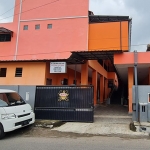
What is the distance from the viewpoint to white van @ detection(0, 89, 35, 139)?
696 cm

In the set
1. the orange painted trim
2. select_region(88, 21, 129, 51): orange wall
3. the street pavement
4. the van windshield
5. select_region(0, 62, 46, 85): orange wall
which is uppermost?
select_region(88, 21, 129, 51): orange wall

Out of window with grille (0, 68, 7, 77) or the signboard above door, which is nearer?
the signboard above door

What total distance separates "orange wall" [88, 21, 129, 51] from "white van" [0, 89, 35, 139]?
10.6 m

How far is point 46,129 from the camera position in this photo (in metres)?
8.41

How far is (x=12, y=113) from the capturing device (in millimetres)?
7227

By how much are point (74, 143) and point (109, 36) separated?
498 inches

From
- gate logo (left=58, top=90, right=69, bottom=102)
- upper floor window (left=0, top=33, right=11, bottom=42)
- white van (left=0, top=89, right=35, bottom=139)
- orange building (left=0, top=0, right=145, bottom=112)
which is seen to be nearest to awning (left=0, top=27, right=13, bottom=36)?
orange building (left=0, top=0, right=145, bottom=112)

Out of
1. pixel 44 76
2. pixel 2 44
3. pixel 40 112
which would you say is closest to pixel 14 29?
pixel 2 44

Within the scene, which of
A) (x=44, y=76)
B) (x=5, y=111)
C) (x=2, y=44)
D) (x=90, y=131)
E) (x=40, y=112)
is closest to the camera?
(x=5, y=111)

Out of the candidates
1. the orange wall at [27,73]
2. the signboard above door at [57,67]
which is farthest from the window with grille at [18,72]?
the signboard above door at [57,67]

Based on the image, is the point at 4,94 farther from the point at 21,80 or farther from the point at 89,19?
the point at 89,19

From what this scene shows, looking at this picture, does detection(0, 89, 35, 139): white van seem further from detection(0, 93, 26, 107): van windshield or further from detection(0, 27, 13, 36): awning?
detection(0, 27, 13, 36): awning

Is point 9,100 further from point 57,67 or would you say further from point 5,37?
point 5,37

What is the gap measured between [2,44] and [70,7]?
846 centimetres
